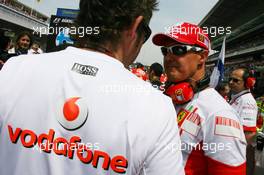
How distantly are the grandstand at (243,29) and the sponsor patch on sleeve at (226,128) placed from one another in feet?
75.5

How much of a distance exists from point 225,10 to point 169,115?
46.4 meters

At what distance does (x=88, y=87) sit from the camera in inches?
40.8

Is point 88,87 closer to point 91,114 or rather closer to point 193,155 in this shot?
point 91,114

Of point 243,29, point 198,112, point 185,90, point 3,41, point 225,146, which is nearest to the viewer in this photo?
point 225,146

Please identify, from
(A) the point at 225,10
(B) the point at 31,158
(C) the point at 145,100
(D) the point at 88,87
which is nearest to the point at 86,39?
(D) the point at 88,87

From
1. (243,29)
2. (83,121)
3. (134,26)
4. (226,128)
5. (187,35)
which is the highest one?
(243,29)

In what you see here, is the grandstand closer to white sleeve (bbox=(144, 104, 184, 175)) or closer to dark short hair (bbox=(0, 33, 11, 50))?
dark short hair (bbox=(0, 33, 11, 50))

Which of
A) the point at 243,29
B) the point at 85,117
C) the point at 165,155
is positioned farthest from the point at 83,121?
the point at 243,29

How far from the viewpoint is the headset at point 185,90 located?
6.84 feet

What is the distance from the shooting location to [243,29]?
38188mm

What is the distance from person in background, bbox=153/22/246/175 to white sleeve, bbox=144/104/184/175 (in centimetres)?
85

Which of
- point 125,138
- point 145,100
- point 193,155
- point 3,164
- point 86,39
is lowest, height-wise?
point 193,155

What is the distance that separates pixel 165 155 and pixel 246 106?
3.72 metres

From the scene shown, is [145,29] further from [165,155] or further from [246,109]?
[246,109]
